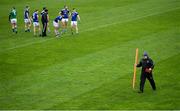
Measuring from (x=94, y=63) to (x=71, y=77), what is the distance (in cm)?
355

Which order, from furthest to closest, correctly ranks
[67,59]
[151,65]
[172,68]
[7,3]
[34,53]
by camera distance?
[7,3], [34,53], [67,59], [172,68], [151,65]

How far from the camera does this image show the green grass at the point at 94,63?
83.9 feet

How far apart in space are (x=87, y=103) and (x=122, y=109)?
194cm

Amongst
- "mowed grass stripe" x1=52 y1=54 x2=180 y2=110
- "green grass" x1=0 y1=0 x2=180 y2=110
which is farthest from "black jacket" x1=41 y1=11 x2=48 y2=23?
"mowed grass stripe" x1=52 y1=54 x2=180 y2=110

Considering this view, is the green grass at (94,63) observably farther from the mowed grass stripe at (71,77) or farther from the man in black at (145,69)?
the man in black at (145,69)

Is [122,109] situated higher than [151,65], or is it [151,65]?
[151,65]

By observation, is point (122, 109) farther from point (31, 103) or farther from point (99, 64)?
point (99, 64)

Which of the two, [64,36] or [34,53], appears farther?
[64,36]

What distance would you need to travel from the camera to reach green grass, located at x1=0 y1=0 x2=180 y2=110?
25.6 metres

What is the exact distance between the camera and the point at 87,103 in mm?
24953

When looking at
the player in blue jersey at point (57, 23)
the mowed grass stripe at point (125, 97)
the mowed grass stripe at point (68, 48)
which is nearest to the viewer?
the mowed grass stripe at point (125, 97)

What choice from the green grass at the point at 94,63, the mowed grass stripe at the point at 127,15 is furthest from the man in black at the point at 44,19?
the mowed grass stripe at the point at 127,15

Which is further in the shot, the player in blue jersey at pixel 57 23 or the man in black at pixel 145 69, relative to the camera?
the player in blue jersey at pixel 57 23

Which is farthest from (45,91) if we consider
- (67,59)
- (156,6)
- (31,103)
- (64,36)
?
(156,6)
